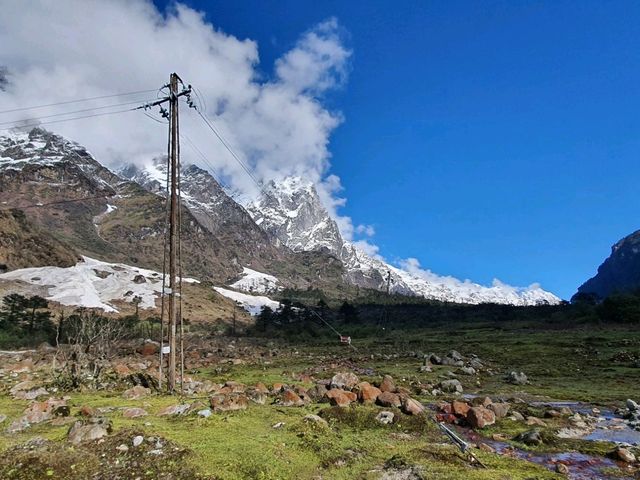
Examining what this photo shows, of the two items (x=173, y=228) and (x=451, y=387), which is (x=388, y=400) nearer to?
(x=451, y=387)

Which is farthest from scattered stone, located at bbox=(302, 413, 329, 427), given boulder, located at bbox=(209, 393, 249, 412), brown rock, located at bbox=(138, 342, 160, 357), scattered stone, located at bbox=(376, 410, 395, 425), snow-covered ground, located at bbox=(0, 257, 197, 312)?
snow-covered ground, located at bbox=(0, 257, 197, 312)

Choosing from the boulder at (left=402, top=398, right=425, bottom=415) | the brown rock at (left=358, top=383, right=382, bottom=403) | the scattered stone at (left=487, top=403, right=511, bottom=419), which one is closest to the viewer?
the boulder at (left=402, top=398, right=425, bottom=415)

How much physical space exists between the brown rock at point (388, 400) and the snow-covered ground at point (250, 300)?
152707mm

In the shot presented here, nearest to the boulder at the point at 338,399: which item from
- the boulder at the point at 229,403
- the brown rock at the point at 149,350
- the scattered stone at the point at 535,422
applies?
the boulder at the point at 229,403

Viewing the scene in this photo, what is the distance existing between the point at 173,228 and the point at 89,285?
127 m

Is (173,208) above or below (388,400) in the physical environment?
above

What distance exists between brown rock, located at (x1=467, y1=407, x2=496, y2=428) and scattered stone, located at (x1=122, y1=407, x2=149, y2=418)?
8.96 meters

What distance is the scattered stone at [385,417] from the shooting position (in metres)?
11.7

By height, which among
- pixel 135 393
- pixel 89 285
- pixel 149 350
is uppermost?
pixel 89 285

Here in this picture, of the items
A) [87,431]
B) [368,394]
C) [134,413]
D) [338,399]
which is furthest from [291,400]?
[87,431]

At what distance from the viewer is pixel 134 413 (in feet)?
39.1

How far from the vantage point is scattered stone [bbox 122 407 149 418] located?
38.6ft

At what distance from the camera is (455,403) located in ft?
45.1

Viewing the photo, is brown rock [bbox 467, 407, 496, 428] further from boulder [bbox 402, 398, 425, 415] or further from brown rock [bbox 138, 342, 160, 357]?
brown rock [bbox 138, 342, 160, 357]
